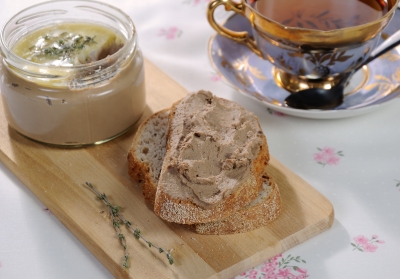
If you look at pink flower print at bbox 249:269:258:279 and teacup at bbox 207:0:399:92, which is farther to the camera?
teacup at bbox 207:0:399:92

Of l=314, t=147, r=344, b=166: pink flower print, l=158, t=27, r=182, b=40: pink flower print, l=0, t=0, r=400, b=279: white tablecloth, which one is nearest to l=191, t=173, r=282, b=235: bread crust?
l=0, t=0, r=400, b=279: white tablecloth

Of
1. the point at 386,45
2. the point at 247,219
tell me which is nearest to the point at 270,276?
the point at 247,219

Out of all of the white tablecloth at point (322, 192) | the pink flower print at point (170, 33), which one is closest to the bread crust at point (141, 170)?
the white tablecloth at point (322, 192)

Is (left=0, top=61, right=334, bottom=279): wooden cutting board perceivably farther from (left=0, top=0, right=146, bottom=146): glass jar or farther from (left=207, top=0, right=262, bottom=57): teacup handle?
(left=207, top=0, right=262, bottom=57): teacup handle

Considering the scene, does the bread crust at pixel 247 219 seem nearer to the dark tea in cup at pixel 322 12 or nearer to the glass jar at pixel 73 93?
the glass jar at pixel 73 93

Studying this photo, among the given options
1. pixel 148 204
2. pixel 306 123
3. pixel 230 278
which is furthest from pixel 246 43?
pixel 230 278

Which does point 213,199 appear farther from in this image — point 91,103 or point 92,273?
point 91,103

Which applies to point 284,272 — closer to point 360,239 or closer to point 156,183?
point 360,239
